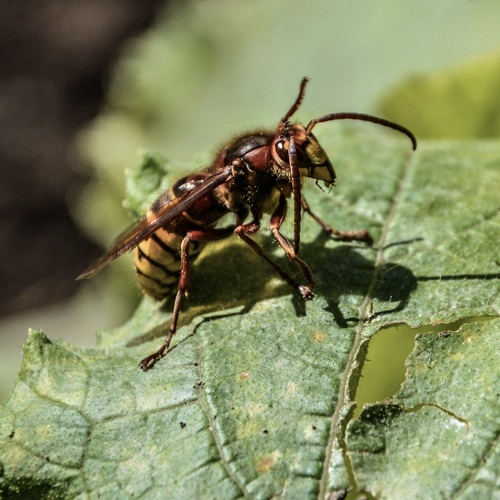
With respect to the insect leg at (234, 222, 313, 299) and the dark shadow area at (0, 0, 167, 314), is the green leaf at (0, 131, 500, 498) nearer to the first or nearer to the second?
A: the insect leg at (234, 222, 313, 299)

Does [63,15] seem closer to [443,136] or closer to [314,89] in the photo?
[314,89]

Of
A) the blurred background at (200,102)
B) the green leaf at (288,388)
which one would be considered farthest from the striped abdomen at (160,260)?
the blurred background at (200,102)

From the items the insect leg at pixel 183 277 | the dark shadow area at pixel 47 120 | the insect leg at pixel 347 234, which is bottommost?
the insect leg at pixel 347 234

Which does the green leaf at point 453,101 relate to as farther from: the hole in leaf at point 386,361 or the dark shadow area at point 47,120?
the dark shadow area at point 47,120

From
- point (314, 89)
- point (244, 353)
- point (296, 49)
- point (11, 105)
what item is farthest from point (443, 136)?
point (11, 105)

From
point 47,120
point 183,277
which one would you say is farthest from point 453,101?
point 47,120

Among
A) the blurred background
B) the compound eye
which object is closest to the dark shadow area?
the blurred background

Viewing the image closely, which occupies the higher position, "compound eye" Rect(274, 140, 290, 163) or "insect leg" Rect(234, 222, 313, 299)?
"compound eye" Rect(274, 140, 290, 163)
